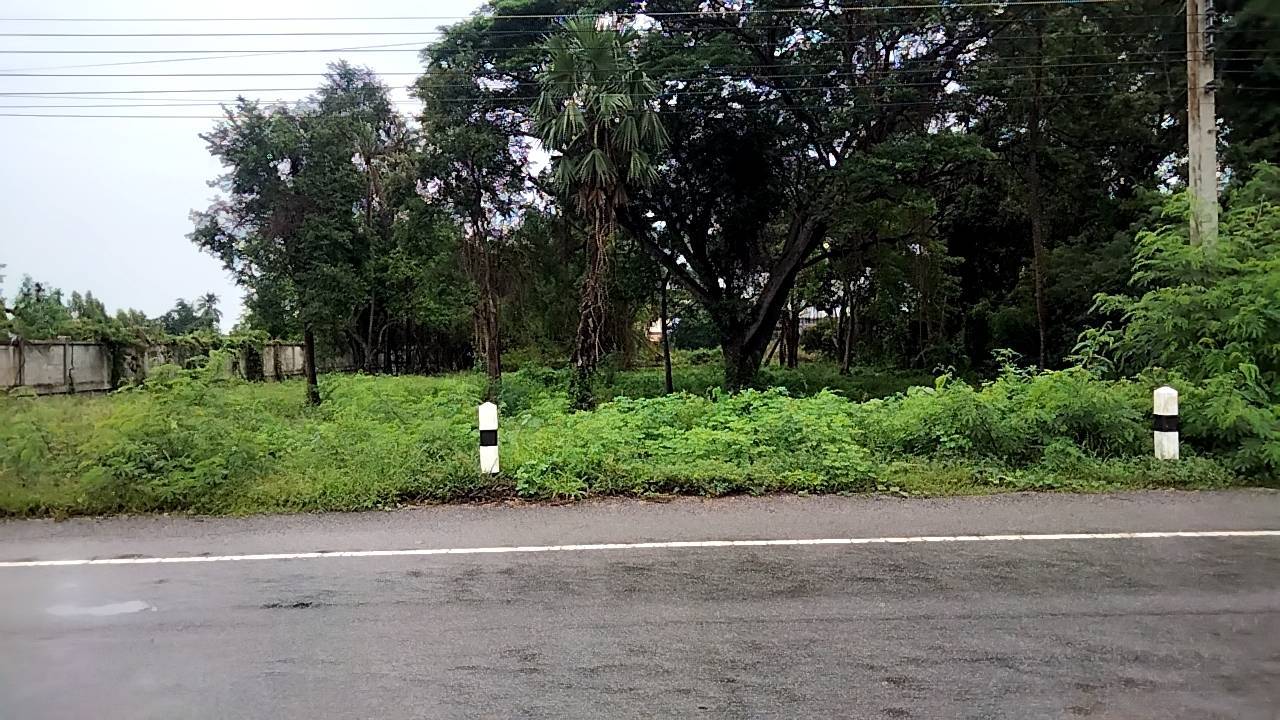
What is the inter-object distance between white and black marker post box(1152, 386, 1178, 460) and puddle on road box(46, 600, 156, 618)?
9.27 metres

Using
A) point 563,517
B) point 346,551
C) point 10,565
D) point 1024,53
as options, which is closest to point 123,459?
point 10,565

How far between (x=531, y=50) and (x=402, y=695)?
62.8 feet

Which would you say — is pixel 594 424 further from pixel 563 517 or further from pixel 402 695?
pixel 402 695

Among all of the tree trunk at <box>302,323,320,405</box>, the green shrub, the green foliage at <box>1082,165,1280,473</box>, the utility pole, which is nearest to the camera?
the green foliage at <box>1082,165,1280,473</box>

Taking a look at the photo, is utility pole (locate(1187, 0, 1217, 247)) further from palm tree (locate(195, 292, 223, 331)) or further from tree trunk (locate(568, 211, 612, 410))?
Result: palm tree (locate(195, 292, 223, 331))

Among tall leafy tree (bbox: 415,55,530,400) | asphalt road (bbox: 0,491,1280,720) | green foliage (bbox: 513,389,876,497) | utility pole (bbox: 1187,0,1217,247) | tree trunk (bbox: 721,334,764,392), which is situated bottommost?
asphalt road (bbox: 0,491,1280,720)

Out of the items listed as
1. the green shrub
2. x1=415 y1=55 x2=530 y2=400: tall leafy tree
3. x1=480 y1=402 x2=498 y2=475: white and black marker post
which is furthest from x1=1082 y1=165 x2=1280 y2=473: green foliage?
x1=415 y1=55 x2=530 y2=400: tall leafy tree

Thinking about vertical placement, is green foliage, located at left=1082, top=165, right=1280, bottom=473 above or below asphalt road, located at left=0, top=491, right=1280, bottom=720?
above

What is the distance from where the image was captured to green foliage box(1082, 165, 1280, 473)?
8602mm

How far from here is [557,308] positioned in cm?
2766

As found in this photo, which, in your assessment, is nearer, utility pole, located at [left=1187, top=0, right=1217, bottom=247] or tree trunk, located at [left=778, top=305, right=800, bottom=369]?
utility pole, located at [left=1187, top=0, right=1217, bottom=247]

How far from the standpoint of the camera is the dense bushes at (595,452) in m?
7.82

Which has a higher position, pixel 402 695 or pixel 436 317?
pixel 436 317

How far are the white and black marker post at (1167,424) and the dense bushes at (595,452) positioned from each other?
0.16 m
